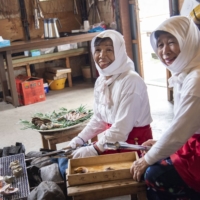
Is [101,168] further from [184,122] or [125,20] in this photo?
[125,20]

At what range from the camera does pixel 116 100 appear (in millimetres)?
2135

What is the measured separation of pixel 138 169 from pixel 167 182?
0.15m

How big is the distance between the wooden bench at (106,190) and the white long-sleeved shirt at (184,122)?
0.51 ft

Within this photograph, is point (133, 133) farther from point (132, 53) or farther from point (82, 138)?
point (132, 53)

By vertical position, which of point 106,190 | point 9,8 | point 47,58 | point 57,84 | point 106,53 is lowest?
point 57,84

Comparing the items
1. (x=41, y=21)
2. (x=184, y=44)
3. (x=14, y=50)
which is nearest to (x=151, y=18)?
(x=41, y=21)

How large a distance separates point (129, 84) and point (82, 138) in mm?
549

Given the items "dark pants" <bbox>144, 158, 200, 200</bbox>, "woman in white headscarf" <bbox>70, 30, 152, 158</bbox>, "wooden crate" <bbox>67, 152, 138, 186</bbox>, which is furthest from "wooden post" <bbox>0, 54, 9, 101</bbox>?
"dark pants" <bbox>144, 158, 200, 200</bbox>

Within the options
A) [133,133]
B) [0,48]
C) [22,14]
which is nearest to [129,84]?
[133,133]

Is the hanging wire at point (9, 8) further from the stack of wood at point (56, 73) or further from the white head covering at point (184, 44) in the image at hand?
the white head covering at point (184, 44)

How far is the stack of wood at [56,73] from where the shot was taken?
19.7 feet

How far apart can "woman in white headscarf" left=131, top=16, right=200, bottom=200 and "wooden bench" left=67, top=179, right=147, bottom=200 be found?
0.14ft

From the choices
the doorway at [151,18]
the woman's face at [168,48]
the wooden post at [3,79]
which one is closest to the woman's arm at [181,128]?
the woman's face at [168,48]

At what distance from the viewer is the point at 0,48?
4957 millimetres
